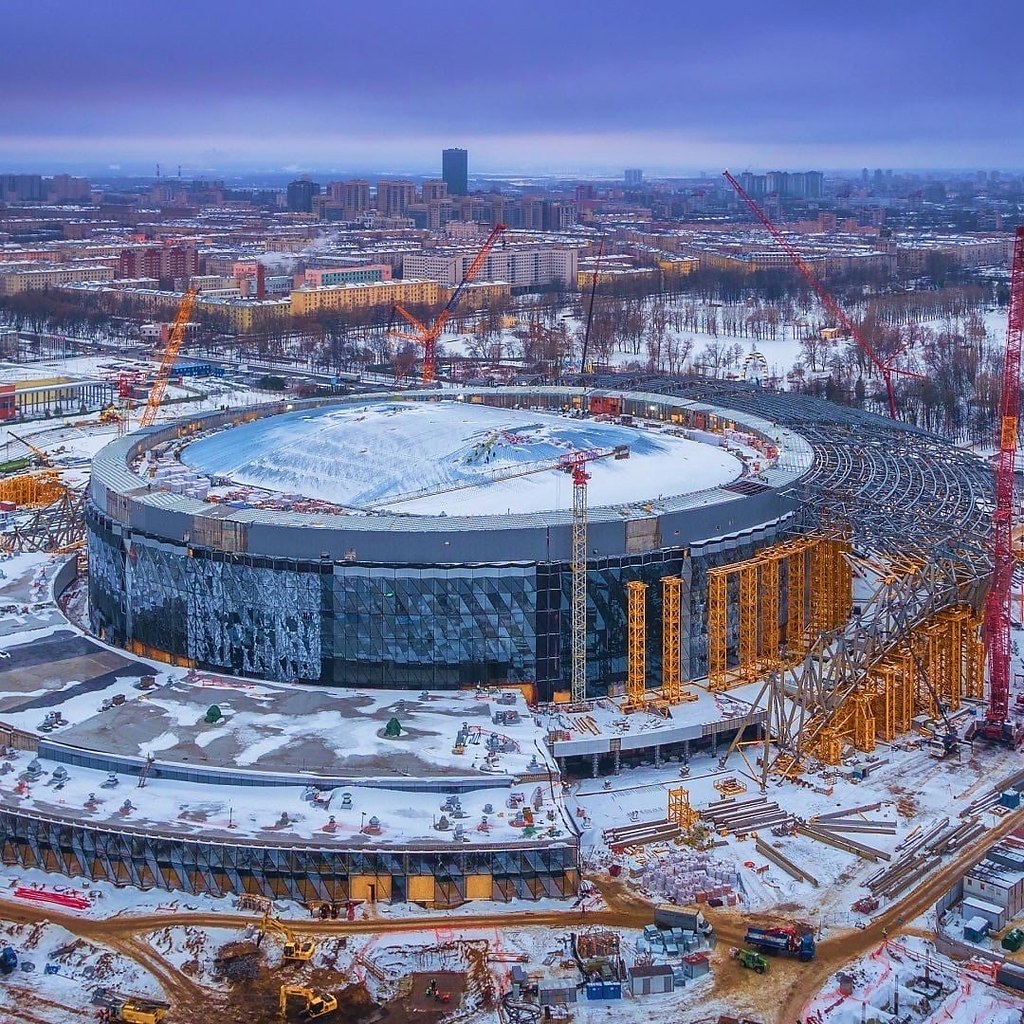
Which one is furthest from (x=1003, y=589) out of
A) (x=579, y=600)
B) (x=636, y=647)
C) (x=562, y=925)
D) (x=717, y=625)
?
(x=562, y=925)

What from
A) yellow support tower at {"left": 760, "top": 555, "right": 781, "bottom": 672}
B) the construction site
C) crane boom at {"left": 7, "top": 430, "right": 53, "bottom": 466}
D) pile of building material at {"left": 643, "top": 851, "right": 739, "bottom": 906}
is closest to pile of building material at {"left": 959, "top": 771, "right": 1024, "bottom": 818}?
the construction site

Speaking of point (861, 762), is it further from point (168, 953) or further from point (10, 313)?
point (10, 313)

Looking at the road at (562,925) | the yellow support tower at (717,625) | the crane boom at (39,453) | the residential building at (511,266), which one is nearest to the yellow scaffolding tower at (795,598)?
the yellow support tower at (717,625)

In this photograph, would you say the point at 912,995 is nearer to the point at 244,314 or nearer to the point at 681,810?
the point at 681,810

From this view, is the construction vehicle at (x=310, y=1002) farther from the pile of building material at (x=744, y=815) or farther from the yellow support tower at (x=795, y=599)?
the yellow support tower at (x=795, y=599)

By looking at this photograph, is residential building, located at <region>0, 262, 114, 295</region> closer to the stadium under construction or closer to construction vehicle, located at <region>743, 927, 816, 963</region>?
the stadium under construction

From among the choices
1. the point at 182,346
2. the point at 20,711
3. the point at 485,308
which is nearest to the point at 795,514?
the point at 20,711

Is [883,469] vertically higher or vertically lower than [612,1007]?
higher
